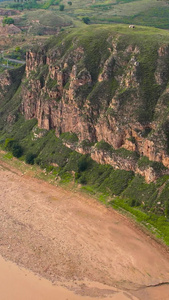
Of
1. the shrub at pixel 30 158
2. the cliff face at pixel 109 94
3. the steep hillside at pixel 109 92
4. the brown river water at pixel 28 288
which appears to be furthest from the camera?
the shrub at pixel 30 158

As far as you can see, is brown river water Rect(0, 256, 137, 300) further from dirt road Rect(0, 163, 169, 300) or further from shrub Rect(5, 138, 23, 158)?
shrub Rect(5, 138, 23, 158)

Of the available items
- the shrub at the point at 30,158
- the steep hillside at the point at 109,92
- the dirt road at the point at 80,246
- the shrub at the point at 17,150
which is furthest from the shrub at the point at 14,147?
the dirt road at the point at 80,246

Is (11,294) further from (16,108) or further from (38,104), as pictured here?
(16,108)

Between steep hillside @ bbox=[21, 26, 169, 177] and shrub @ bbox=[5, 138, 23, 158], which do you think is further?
shrub @ bbox=[5, 138, 23, 158]

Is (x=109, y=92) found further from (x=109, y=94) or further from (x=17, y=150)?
(x=17, y=150)

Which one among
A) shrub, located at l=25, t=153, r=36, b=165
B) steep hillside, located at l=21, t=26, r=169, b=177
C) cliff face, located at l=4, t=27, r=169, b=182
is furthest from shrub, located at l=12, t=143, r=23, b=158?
steep hillside, located at l=21, t=26, r=169, b=177

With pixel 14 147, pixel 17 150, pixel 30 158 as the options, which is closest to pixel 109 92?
pixel 30 158

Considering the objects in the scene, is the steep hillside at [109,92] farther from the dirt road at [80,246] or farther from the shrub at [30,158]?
the dirt road at [80,246]
